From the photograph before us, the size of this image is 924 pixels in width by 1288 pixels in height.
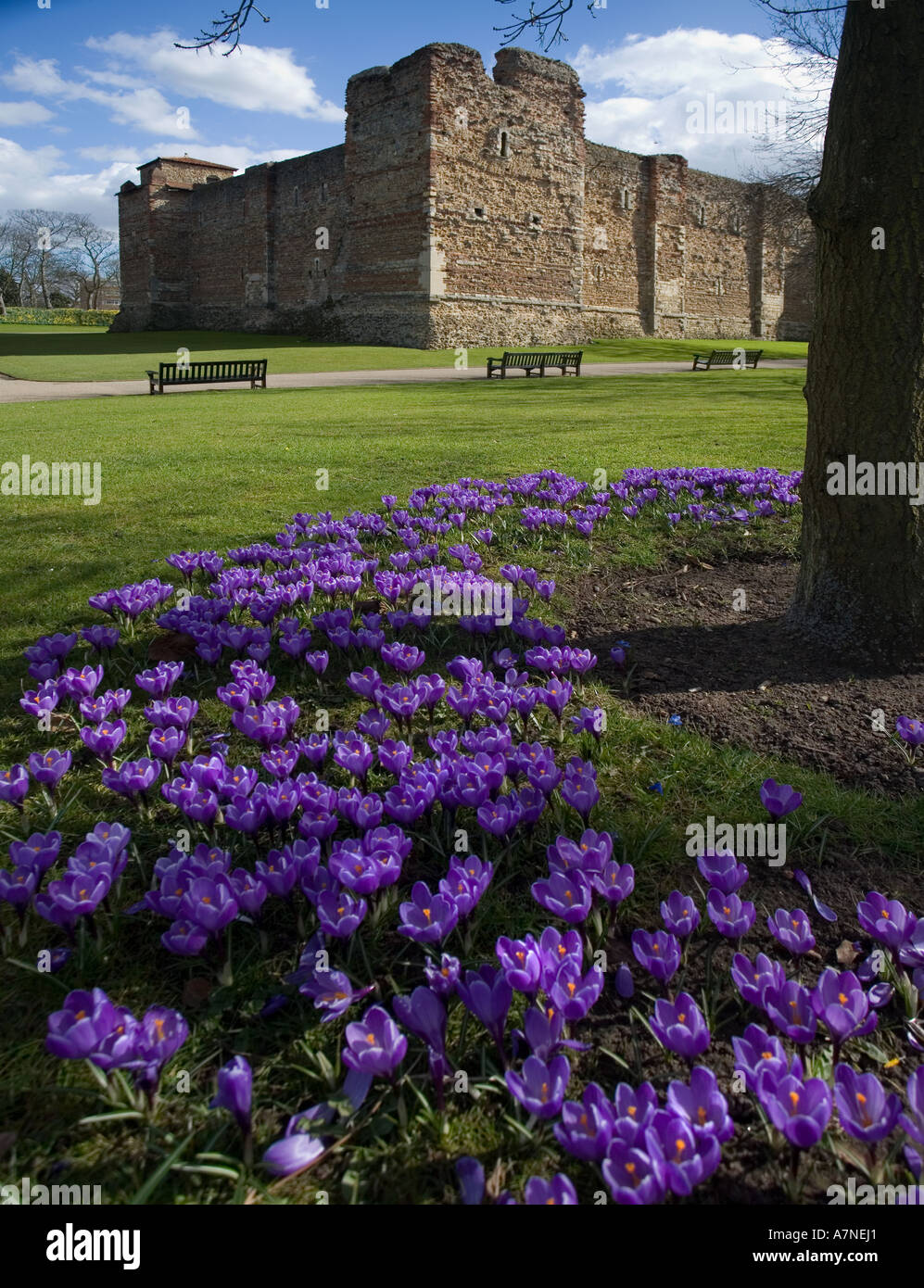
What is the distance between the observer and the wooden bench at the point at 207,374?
56.7ft

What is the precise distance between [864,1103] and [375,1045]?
2.79 feet

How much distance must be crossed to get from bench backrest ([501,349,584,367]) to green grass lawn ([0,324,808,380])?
3.66 meters

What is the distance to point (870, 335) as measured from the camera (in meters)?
3.52

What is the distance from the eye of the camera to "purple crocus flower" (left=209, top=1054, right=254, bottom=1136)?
4.64ft

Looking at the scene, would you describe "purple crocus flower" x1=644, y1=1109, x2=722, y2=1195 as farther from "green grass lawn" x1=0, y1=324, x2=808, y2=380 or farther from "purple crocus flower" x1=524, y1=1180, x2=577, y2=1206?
"green grass lawn" x1=0, y1=324, x2=808, y2=380

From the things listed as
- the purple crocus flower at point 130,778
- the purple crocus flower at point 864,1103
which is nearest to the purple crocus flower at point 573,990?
the purple crocus flower at point 864,1103

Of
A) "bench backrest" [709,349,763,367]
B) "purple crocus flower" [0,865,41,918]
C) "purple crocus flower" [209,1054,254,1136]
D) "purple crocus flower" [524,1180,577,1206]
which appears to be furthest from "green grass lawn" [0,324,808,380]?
"purple crocus flower" [524,1180,577,1206]

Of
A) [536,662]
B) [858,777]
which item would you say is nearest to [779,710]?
[858,777]

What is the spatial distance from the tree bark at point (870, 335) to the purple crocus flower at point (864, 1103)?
8.46 ft

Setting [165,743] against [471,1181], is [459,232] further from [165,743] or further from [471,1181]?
[471,1181]

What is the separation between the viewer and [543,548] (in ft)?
17.7

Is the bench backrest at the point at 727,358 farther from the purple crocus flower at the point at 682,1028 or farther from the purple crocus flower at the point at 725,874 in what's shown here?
the purple crocus flower at the point at 682,1028

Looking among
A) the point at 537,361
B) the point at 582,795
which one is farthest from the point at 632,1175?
the point at 537,361
